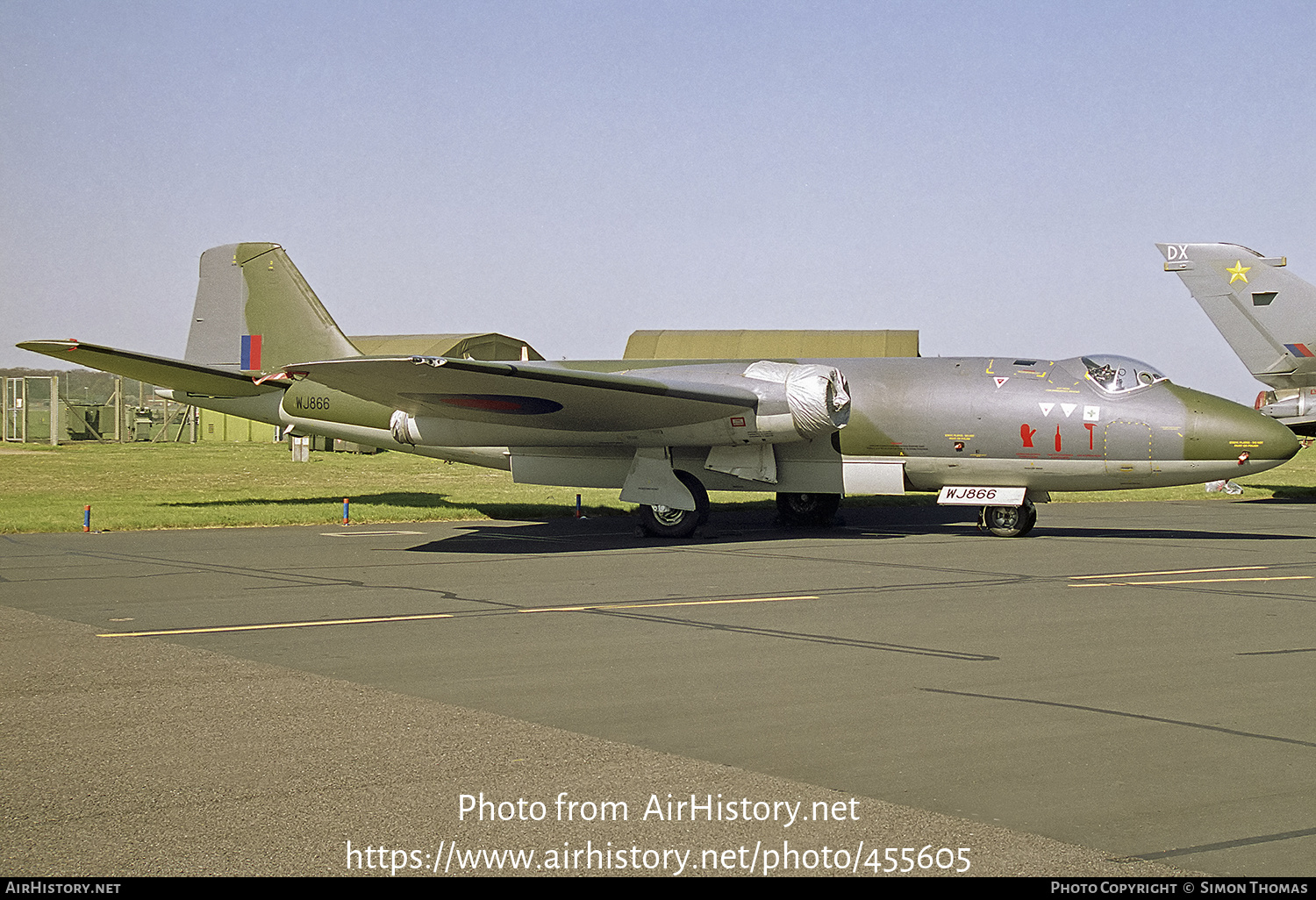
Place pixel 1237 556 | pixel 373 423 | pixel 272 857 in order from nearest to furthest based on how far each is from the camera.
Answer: pixel 272 857 → pixel 1237 556 → pixel 373 423

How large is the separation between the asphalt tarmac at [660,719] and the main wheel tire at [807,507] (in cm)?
706

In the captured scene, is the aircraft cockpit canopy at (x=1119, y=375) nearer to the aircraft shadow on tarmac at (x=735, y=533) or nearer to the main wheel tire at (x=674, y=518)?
the aircraft shadow on tarmac at (x=735, y=533)

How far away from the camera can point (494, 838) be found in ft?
16.5

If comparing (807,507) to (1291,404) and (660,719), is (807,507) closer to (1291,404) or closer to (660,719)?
(1291,404)

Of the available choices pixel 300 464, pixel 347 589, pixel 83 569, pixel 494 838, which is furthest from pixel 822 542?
pixel 300 464

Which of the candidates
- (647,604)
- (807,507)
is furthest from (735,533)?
(647,604)

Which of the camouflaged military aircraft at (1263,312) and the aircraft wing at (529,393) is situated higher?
the camouflaged military aircraft at (1263,312)

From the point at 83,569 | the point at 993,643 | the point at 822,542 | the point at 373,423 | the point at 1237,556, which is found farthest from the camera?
the point at 373,423

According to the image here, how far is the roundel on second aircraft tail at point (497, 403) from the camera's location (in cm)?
1867

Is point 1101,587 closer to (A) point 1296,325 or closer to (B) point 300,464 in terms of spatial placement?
(A) point 1296,325

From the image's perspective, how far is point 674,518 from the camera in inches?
781

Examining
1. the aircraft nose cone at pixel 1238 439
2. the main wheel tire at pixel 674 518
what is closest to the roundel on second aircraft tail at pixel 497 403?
the main wheel tire at pixel 674 518

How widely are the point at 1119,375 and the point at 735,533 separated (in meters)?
7.03
